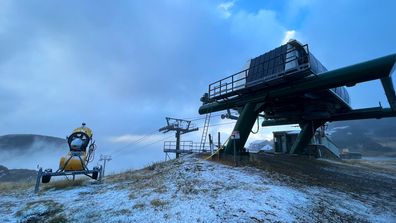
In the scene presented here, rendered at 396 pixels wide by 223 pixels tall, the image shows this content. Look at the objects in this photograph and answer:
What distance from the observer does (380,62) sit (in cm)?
1223

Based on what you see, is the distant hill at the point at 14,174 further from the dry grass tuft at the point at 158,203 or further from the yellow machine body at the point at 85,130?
the dry grass tuft at the point at 158,203

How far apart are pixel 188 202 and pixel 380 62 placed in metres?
12.7

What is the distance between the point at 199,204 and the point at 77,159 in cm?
847

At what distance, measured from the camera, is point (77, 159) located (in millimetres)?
12469

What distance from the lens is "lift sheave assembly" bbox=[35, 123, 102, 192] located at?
39.2ft

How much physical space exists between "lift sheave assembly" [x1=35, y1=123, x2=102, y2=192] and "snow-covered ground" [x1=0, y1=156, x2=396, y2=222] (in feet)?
3.56

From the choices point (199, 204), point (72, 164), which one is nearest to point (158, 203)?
point (199, 204)

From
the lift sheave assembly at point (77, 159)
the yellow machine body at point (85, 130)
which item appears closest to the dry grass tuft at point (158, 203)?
the lift sheave assembly at point (77, 159)

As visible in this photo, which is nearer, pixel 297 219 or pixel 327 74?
pixel 297 219

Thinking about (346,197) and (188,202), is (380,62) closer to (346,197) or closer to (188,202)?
(346,197)

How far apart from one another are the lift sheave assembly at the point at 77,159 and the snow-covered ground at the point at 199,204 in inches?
42.7

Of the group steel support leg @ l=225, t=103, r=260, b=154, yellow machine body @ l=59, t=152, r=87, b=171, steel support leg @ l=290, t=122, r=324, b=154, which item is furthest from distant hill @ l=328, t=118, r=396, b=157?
yellow machine body @ l=59, t=152, r=87, b=171


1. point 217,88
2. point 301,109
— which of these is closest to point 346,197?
point 217,88

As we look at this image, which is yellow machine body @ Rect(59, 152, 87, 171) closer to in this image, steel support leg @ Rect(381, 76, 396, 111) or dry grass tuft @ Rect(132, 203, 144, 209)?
dry grass tuft @ Rect(132, 203, 144, 209)
